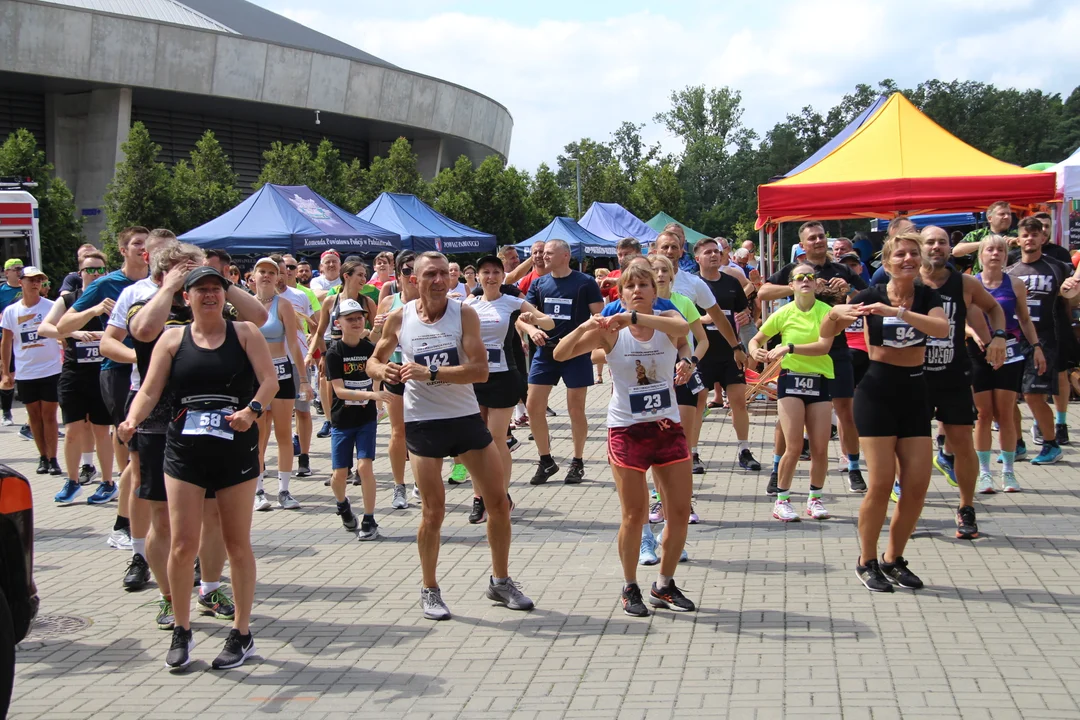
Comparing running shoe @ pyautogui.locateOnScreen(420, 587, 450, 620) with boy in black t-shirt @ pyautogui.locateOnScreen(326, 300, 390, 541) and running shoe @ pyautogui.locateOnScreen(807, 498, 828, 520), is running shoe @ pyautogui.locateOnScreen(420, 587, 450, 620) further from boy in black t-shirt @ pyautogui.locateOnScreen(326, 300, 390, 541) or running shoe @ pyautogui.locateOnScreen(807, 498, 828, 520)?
running shoe @ pyautogui.locateOnScreen(807, 498, 828, 520)

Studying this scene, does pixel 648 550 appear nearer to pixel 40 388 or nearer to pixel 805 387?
pixel 805 387

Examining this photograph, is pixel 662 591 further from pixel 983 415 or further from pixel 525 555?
pixel 983 415

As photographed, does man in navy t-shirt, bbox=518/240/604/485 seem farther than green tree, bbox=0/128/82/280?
No

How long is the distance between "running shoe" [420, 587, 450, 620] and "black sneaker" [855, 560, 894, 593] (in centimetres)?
230

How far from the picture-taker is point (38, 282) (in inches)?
441

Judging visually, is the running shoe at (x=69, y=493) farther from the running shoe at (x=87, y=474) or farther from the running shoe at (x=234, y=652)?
the running shoe at (x=234, y=652)

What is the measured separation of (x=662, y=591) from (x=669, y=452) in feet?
2.50

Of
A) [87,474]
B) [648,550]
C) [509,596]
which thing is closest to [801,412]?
[648,550]

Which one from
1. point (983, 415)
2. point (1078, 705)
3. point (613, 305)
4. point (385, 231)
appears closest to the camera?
point (1078, 705)

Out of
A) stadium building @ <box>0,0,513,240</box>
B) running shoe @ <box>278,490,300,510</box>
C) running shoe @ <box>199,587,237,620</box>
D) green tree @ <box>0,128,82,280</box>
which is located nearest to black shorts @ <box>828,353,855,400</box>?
running shoe @ <box>278,490,300,510</box>

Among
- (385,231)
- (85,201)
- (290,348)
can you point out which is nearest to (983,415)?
(290,348)

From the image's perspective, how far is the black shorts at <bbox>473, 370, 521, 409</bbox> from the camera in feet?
27.0

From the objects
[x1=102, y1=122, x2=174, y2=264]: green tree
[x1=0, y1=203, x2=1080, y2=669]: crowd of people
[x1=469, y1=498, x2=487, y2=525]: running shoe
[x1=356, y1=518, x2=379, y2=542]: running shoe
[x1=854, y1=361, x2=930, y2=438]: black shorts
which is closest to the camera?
[x1=0, y1=203, x2=1080, y2=669]: crowd of people

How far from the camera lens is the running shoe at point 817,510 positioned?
7.74 metres
